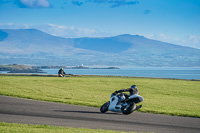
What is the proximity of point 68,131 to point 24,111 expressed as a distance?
684 cm

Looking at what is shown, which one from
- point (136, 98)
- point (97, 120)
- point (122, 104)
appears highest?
point (136, 98)

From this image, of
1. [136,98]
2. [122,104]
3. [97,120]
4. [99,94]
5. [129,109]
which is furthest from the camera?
[99,94]

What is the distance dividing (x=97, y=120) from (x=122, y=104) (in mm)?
2799

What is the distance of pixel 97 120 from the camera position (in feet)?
57.2

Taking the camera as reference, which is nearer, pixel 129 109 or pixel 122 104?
pixel 129 109

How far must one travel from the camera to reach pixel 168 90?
42.0 m

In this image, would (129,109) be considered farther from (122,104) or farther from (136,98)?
(136,98)

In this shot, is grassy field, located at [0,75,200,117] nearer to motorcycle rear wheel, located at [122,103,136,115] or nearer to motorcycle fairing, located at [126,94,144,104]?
motorcycle rear wheel, located at [122,103,136,115]

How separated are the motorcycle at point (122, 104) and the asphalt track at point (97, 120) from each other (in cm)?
33

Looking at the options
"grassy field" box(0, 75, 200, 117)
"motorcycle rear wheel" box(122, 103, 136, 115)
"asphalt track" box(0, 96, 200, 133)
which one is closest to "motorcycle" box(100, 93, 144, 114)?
"motorcycle rear wheel" box(122, 103, 136, 115)

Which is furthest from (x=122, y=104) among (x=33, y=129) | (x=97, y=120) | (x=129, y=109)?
(x=33, y=129)

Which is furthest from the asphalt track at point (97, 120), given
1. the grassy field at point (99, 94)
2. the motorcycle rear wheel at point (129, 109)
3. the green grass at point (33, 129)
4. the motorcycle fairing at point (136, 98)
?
the grassy field at point (99, 94)

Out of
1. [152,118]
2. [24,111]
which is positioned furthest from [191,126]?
[24,111]

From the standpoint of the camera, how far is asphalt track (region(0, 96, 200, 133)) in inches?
615
